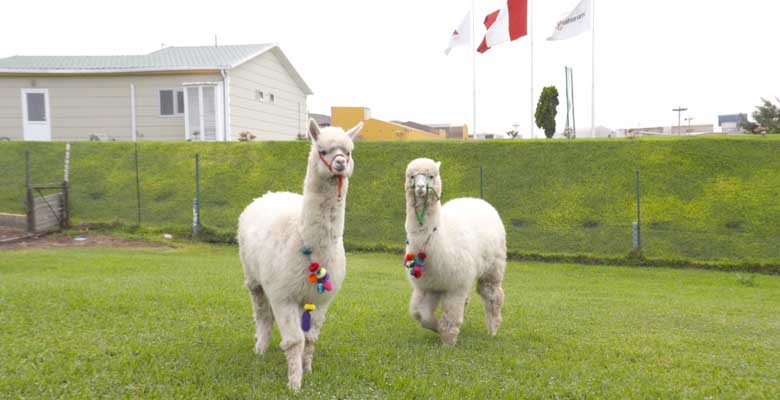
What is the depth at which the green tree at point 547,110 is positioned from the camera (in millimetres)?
23750

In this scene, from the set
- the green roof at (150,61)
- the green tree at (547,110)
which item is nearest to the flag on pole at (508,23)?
the green tree at (547,110)

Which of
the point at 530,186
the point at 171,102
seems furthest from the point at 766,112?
the point at 171,102

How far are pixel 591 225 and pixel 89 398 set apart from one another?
48.3 ft

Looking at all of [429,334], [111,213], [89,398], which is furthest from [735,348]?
[111,213]

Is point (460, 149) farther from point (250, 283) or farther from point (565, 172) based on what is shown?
point (250, 283)

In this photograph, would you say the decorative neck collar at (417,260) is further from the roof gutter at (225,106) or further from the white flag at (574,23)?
the roof gutter at (225,106)

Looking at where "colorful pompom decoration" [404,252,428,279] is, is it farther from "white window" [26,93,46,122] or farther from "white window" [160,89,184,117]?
"white window" [26,93,46,122]

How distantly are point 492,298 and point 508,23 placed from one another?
1849 cm

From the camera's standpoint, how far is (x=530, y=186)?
735 inches

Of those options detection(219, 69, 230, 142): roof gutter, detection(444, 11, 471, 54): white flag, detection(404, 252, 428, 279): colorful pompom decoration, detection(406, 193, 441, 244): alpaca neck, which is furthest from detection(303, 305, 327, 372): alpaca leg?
detection(444, 11, 471, 54): white flag

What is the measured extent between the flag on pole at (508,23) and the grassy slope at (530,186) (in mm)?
5442

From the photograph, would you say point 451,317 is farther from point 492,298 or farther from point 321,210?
point 321,210

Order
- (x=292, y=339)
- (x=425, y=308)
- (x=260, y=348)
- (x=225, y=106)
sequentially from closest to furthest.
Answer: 1. (x=292, y=339)
2. (x=260, y=348)
3. (x=425, y=308)
4. (x=225, y=106)

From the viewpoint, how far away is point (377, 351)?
245 inches
